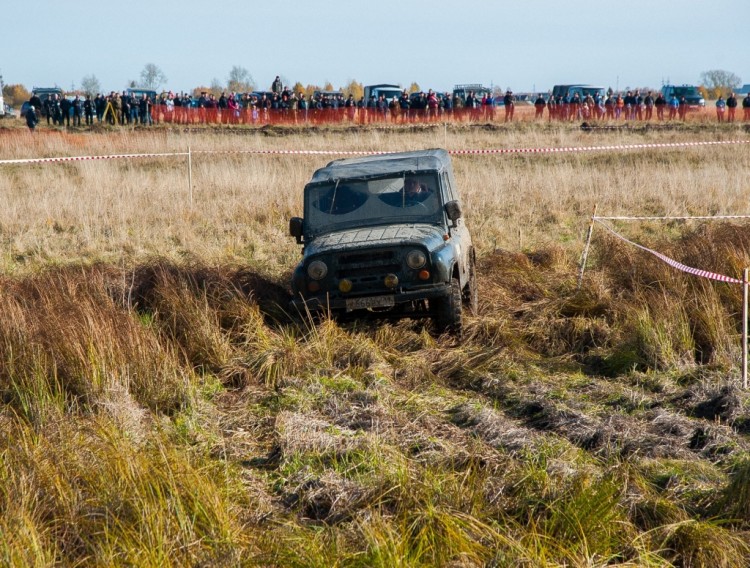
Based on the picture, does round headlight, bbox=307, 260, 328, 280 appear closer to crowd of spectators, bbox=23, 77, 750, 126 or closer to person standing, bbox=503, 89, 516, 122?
crowd of spectators, bbox=23, 77, 750, 126

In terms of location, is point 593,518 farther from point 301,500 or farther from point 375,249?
point 375,249

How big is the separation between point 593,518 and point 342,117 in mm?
35772

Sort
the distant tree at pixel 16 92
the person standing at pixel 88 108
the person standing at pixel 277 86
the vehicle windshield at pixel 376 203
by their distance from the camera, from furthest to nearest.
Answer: the distant tree at pixel 16 92 < the person standing at pixel 277 86 < the person standing at pixel 88 108 < the vehicle windshield at pixel 376 203

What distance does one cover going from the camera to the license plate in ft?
27.3

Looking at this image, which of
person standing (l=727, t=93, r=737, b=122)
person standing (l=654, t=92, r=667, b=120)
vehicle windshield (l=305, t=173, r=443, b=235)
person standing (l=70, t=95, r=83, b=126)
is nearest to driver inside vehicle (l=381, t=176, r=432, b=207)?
vehicle windshield (l=305, t=173, r=443, b=235)

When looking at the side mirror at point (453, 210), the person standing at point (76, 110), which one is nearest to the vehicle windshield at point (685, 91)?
the person standing at point (76, 110)

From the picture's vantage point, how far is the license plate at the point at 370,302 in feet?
27.3

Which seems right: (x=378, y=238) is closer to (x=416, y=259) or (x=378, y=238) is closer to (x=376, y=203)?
(x=416, y=259)

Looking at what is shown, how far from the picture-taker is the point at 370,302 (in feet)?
27.4

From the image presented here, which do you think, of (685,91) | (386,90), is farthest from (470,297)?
(685,91)

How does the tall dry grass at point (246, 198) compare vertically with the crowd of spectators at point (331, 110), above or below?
below

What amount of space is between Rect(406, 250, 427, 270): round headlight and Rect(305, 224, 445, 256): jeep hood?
85 millimetres

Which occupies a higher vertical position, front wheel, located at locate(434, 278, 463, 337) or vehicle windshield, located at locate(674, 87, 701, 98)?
vehicle windshield, located at locate(674, 87, 701, 98)

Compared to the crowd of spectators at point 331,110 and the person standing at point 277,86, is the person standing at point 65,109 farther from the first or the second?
the person standing at point 277,86
